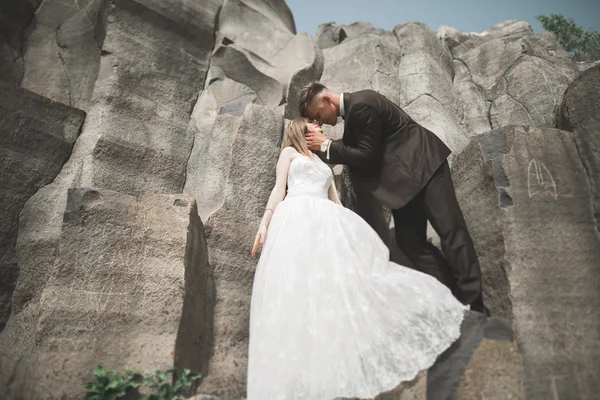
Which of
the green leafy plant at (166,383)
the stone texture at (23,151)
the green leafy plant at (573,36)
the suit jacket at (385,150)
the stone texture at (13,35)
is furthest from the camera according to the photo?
the green leafy plant at (573,36)

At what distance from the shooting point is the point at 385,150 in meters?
3.66

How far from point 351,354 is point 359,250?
0.71 m

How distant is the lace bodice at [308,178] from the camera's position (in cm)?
345

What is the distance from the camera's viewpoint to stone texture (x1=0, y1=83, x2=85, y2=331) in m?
3.59

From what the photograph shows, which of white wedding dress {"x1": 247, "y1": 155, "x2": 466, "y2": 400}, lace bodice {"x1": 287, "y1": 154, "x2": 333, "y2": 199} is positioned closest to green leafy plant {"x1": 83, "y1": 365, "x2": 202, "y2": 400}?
white wedding dress {"x1": 247, "y1": 155, "x2": 466, "y2": 400}

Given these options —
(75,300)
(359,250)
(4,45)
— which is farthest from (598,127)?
(4,45)

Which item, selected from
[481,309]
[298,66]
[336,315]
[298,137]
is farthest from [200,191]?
[481,309]

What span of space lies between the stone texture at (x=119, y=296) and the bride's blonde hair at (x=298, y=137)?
96cm

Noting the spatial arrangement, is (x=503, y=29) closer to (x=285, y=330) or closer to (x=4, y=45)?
(x=285, y=330)

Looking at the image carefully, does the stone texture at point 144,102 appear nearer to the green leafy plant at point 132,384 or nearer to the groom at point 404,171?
the groom at point 404,171

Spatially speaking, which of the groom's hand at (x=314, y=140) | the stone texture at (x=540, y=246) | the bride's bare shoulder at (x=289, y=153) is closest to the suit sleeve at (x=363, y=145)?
the groom's hand at (x=314, y=140)

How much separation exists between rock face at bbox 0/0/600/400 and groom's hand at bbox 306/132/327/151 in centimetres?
48

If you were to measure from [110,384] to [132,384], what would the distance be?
13cm

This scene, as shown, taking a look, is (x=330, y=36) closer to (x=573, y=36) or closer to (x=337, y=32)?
(x=337, y=32)
